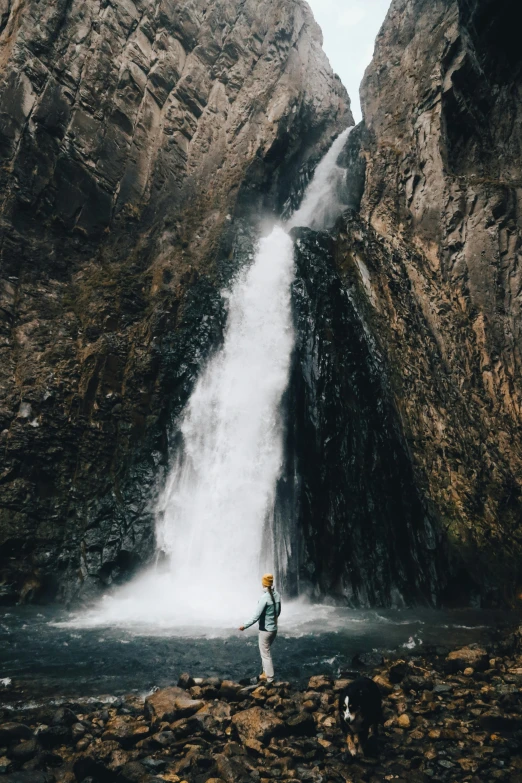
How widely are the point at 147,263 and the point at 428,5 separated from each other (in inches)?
1003

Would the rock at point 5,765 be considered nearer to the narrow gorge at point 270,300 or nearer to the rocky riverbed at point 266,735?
the rocky riverbed at point 266,735

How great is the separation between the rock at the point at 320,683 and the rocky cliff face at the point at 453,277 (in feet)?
27.9

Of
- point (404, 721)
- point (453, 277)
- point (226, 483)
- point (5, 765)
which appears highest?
point (453, 277)

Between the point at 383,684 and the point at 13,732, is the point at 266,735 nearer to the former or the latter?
the point at 383,684

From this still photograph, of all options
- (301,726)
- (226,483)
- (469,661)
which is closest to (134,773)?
(301,726)

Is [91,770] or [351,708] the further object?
[351,708]

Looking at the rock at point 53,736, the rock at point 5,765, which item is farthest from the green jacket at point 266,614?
the rock at point 5,765

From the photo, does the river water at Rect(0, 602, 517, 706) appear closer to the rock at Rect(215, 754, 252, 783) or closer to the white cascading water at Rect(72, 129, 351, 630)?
the white cascading water at Rect(72, 129, 351, 630)

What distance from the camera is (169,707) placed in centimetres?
684

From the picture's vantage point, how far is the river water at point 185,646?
28.5 feet

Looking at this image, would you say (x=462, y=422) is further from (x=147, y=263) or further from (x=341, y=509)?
(x=147, y=263)

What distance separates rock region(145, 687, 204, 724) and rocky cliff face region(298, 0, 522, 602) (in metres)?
10.7

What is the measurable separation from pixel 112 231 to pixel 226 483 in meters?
16.3

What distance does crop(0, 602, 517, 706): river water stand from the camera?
8695 mm
